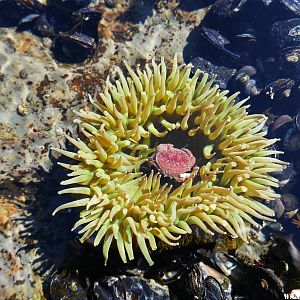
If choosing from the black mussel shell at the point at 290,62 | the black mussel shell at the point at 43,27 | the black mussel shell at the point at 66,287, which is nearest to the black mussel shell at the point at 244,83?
the black mussel shell at the point at 290,62

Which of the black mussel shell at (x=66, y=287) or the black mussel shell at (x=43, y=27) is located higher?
the black mussel shell at (x=43, y=27)

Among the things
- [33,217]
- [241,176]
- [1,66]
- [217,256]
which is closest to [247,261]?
[217,256]

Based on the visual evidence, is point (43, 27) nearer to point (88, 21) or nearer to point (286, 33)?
point (88, 21)

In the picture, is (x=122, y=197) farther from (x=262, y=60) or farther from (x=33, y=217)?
(x=262, y=60)

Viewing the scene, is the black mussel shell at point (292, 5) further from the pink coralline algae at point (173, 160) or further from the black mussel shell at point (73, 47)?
the pink coralline algae at point (173, 160)

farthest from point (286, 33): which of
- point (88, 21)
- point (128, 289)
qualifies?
point (128, 289)

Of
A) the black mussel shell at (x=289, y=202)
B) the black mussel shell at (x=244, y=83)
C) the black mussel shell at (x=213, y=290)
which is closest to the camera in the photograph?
the black mussel shell at (x=213, y=290)
